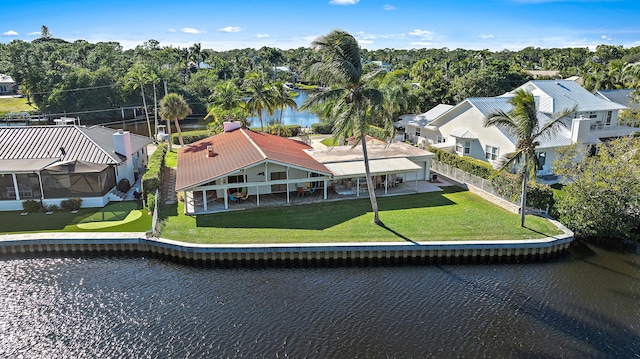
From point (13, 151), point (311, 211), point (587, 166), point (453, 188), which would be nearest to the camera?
point (587, 166)

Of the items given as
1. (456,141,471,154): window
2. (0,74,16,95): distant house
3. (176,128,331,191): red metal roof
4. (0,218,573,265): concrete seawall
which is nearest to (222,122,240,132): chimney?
(176,128,331,191): red metal roof

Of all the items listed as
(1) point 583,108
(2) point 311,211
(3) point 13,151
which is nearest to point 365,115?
(2) point 311,211

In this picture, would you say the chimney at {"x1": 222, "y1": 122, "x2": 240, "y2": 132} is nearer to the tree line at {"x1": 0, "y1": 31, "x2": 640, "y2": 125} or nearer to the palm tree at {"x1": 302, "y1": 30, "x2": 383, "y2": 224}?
the tree line at {"x1": 0, "y1": 31, "x2": 640, "y2": 125}

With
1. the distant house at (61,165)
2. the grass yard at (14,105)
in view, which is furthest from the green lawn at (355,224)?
the grass yard at (14,105)

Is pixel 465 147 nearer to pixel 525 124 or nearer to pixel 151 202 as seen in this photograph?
pixel 525 124

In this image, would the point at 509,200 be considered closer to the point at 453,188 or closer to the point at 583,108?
the point at 453,188

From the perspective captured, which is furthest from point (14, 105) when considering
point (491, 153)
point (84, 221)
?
point (491, 153)
